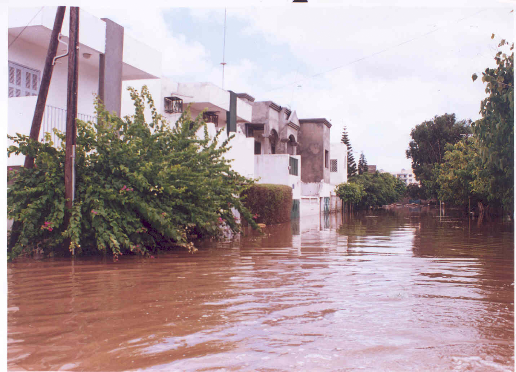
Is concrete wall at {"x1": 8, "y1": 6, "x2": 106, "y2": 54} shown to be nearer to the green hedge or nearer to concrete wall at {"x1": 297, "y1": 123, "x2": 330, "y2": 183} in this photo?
the green hedge

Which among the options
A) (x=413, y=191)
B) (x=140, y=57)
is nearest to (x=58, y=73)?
(x=140, y=57)

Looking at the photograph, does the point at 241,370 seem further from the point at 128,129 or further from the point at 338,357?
the point at 128,129

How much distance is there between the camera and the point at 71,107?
9531mm

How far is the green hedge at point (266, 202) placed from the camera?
76.6 feet

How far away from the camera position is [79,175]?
10.2 m

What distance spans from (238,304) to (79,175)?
18.9 ft

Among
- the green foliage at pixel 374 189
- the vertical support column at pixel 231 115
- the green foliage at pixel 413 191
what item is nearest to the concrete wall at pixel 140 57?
the vertical support column at pixel 231 115

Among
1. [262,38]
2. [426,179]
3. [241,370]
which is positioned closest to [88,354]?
[241,370]

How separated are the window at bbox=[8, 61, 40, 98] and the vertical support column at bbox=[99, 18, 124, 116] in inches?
65.6

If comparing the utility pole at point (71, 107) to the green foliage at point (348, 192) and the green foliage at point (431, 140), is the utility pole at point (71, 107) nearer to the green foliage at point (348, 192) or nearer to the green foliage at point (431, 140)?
the green foliage at point (431, 140)

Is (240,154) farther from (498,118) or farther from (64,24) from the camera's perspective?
(498,118)

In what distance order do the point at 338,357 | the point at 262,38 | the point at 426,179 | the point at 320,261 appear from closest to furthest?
the point at 338,357
the point at 262,38
the point at 320,261
the point at 426,179

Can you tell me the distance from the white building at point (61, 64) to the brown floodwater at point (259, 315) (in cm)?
480

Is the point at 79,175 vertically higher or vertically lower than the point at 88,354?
higher
